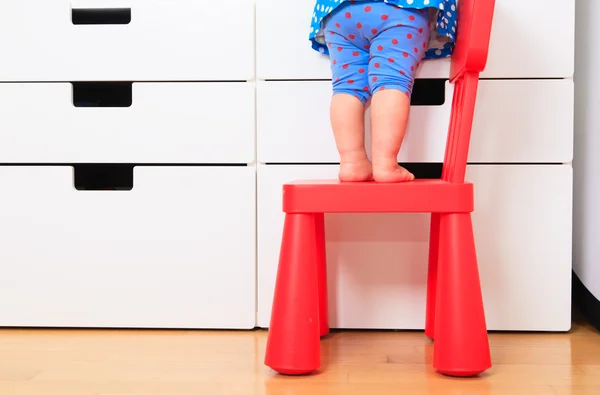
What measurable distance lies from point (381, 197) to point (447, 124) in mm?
293

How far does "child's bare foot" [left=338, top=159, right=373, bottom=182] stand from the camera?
3.43 feet

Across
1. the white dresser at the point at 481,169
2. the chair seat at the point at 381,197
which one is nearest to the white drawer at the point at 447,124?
the white dresser at the point at 481,169

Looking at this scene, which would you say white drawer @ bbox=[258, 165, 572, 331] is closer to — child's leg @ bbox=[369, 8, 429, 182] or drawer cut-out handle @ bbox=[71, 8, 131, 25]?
child's leg @ bbox=[369, 8, 429, 182]

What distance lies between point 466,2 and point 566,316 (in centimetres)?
61

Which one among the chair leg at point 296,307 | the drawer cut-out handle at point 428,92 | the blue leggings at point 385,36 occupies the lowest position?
the chair leg at point 296,307

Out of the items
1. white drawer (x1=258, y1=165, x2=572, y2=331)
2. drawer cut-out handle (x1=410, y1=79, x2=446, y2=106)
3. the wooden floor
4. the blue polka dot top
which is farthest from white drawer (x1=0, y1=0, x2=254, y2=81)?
the wooden floor

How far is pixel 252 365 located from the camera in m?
0.99

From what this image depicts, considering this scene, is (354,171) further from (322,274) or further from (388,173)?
(322,274)

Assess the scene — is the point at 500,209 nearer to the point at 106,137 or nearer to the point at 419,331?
the point at 419,331

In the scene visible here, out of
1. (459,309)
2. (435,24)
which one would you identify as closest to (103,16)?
(435,24)

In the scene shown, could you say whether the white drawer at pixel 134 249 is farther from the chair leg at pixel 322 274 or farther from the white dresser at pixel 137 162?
the chair leg at pixel 322 274

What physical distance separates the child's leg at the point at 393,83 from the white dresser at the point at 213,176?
0.15m

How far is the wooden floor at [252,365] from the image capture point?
878mm

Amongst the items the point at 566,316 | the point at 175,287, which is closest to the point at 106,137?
the point at 175,287
